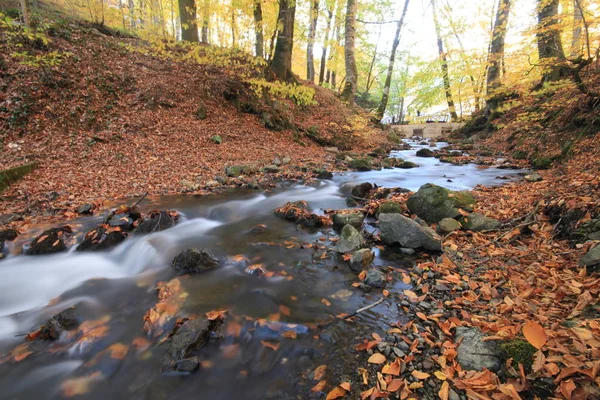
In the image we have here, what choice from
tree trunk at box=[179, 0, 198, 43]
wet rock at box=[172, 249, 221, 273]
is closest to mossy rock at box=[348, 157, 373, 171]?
wet rock at box=[172, 249, 221, 273]

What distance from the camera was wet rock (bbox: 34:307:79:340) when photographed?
114 inches

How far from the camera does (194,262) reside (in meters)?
4.09

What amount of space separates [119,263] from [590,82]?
478 inches

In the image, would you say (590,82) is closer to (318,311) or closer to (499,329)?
(499,329)

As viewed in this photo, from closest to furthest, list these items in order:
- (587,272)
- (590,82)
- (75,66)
Result: 1. (587,272)
2. (590,82)
3. (75,66)

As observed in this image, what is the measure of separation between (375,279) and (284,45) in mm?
11487

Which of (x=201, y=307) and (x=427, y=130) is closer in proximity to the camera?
(x=201, y=307)

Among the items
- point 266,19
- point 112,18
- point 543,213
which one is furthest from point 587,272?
point 112,18

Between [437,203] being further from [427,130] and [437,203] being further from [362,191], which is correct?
[427,130]

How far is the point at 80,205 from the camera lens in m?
5.76

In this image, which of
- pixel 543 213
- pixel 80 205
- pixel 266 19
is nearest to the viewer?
pixel 543 213

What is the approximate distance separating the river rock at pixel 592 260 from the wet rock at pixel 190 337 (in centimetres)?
368

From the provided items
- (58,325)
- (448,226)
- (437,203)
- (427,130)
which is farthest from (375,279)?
(427,130)

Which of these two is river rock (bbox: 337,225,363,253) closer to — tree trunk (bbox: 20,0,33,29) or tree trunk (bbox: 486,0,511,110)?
tree trunk (bbox: 486,0,511,110)
